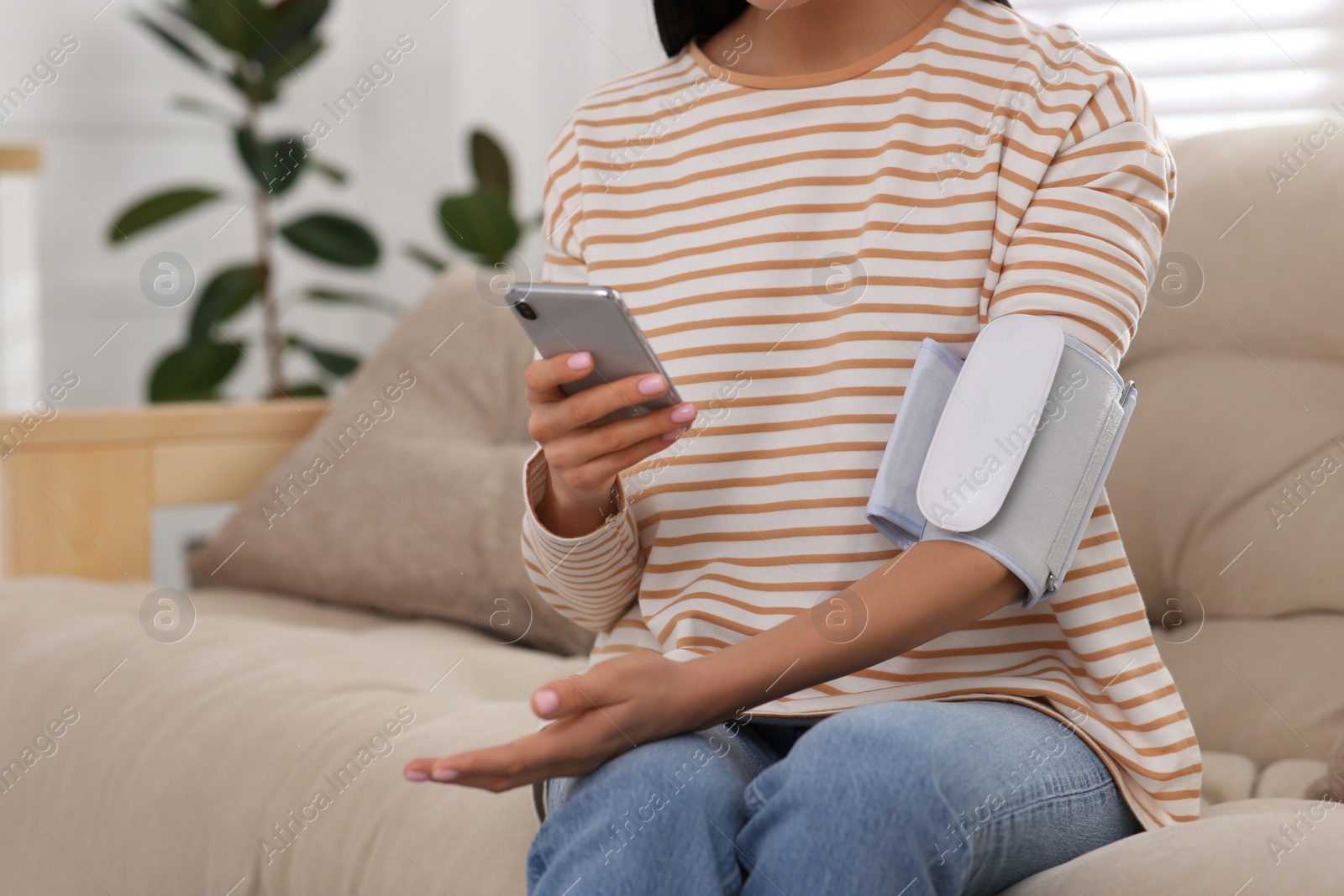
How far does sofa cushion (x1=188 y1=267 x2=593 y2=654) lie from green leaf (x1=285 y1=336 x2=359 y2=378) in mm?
938

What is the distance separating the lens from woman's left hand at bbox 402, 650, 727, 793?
0.54 metres

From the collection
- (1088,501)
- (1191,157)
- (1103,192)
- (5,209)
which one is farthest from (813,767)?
(5,209)

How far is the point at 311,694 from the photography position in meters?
0.98

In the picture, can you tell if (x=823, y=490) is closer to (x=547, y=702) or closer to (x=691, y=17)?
(x=547, y=702)

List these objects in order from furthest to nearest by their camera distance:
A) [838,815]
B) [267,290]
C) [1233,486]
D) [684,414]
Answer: [267,290] → [1233,486] → [684,414] → [838,815]

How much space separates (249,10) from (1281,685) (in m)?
2.03

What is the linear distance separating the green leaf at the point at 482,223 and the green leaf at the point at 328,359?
519 millimetres

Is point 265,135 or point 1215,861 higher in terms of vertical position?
point 1215,861

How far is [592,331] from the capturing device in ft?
2.00

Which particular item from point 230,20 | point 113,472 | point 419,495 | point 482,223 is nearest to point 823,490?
point 419,495

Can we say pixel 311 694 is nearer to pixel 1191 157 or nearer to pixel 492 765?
pixel 492 765

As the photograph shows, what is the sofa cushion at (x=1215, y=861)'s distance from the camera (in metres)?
0.54

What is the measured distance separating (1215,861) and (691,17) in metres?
0.65

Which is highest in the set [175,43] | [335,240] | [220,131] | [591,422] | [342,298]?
[591,422]
